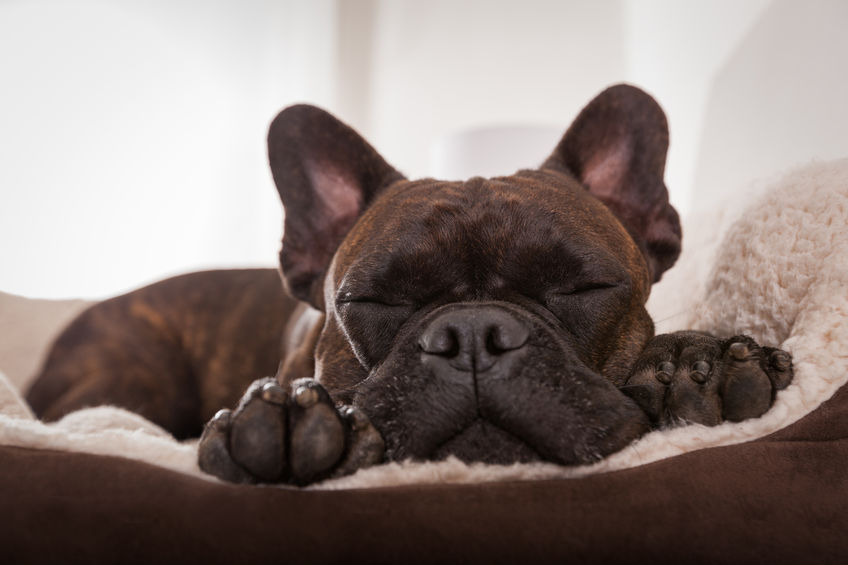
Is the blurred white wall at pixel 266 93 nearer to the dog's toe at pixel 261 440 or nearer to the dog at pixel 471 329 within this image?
the dog at pixel 471 329

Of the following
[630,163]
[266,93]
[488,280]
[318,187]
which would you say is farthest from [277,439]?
[266,93]

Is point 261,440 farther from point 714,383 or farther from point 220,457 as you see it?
point 714,383

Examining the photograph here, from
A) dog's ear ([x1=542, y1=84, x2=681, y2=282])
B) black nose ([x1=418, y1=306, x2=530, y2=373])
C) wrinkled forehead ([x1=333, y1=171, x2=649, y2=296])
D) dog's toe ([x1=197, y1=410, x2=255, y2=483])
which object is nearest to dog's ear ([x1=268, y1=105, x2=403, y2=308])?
wrinkled forehead ([x1=333, y1=171, x2=649, y2=296])

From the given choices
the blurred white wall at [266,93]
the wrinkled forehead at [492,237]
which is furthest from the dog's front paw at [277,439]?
the blurred white wall at [266,93]

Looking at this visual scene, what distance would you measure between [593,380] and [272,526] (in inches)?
27.3

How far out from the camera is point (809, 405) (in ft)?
3.87

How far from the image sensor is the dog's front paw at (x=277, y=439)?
1.02 m

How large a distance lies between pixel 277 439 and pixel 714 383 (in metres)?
0.83

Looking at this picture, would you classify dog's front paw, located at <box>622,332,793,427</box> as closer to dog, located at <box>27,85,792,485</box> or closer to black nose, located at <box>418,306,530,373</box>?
dog, located at <box>27,85,792,485</box>

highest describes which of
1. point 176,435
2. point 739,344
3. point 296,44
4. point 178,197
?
point 296,44

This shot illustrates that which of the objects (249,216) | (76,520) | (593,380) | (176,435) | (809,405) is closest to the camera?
(76,520)

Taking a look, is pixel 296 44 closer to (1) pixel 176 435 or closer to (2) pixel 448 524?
(1) pixel 176 435

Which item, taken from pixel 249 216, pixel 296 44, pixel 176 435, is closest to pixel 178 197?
pixel 249 216

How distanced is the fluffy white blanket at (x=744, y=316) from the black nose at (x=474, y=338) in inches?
7.8
